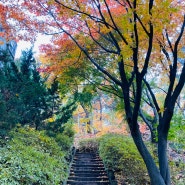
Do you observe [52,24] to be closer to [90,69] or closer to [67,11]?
[67,11]

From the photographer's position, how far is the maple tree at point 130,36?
4.63 m

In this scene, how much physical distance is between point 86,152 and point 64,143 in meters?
6.09

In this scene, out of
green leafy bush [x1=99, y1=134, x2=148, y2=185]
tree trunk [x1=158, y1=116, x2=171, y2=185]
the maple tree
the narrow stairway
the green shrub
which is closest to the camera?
the maple tree

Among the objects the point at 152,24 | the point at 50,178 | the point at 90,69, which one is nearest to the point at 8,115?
the point at 50,178

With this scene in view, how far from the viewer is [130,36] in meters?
5.06

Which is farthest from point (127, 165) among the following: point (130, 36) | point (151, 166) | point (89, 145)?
point (89, 145)

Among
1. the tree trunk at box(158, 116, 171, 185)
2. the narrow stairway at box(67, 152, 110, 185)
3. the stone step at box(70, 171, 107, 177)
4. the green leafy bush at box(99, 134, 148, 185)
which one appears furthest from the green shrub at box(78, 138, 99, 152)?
the tree trunk at box(158, 116, 171, 185)

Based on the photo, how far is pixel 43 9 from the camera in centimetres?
665

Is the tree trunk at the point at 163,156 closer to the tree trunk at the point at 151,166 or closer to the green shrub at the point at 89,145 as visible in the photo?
the tree trunk at the point at 151,166

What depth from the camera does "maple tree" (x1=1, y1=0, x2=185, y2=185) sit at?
15.2 ft

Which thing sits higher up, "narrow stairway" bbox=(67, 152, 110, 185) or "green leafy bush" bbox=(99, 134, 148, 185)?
"green leafy bush" bbox=(99, 134, 148, 185)

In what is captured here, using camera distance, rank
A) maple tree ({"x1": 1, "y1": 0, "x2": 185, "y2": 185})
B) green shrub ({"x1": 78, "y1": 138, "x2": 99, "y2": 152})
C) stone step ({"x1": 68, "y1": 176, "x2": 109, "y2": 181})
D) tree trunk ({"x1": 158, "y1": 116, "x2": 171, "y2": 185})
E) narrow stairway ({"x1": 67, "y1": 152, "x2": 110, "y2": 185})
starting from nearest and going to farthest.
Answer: maple tree ({"x1": 1, "y1": 0, "x2": 185, "y2": 185}) < tree trunk ({"x1": 158, "y1": 116, "x2": 171, "y2": 185}) < narrow stairway ({"x1": 67, "y1": 152, "x2": 110, "y2": 185}) < stone step ({"x1": 68, "y1": 176, "x2": 109, "y2": 181}) < green shrub ({"x1": 78, "y1": 138, "x2": 99, "y2": 152})

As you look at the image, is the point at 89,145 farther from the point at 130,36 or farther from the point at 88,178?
the point at 130,36

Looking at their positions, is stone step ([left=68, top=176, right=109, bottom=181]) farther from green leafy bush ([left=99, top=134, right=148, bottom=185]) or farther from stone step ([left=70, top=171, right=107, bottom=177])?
green leafy bush ([left=99, top=134, right=148, bottom=185])
